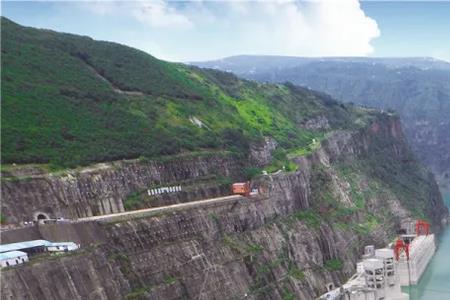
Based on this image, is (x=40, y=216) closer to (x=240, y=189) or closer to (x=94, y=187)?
(x=94, y=187)

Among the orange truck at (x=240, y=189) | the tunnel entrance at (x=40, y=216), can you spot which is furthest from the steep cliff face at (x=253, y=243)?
the tunnel entrance at (x=40, y=216)

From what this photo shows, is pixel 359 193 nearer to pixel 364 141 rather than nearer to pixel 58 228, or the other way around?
pixel 364 141

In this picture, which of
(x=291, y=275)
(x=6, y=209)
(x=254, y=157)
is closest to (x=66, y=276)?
(x=6, y=209)

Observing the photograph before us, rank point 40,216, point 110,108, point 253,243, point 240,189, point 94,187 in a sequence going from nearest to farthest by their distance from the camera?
point 40,216 → point 94,187 → point 253,243 → point 240,189 → point 110,108

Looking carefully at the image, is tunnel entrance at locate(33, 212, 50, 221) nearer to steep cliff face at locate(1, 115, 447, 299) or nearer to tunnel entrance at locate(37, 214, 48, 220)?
tunnel entrance at locate(37, 214, 48, 220)

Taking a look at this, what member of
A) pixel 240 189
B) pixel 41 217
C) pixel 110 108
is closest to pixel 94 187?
pixel 41 217

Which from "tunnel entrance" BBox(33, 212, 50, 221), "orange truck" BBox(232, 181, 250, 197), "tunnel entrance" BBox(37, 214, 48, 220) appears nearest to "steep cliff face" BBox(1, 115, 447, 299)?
"orange truck" BBox(232, 181, 250, 197)
